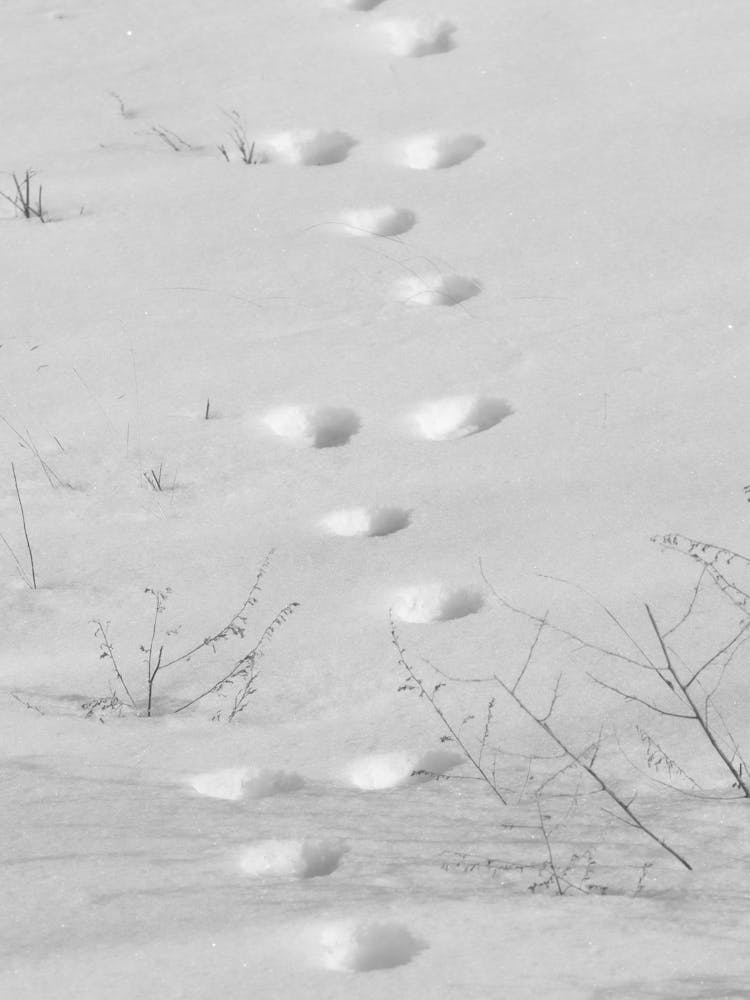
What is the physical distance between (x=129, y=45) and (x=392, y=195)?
4.74 feet

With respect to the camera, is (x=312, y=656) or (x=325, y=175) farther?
(x=325, y=175)

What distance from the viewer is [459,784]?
2.31 metres

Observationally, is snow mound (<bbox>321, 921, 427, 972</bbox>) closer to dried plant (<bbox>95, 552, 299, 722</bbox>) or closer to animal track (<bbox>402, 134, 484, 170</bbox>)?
dried plant (<bbox>95, 552, 299, 722</bbox>)

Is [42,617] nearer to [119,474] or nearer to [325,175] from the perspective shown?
[119,474]

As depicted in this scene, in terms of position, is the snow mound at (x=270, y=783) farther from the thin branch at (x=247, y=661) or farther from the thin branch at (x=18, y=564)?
the thin branch at (x=18, y=564)

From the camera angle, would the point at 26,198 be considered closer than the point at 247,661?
No

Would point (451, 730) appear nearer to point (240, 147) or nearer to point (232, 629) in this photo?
point (232, 629)

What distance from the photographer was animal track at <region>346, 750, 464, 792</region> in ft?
7.75

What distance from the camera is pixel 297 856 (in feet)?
6.98

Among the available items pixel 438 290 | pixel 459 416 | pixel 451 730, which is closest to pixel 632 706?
pixel 451 730

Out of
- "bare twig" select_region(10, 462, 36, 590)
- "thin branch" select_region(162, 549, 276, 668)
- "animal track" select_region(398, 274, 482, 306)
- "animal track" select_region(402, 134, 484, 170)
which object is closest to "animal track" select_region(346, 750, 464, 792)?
"thin branch" select_region(162, 549, 276, 668)

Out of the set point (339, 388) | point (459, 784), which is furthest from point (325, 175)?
point (459, 784)

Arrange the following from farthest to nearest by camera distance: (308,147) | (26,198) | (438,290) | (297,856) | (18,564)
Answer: (308,147) < (26,198) < (438,290) < (18,564) < (297,856)

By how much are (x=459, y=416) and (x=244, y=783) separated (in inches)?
49.4
